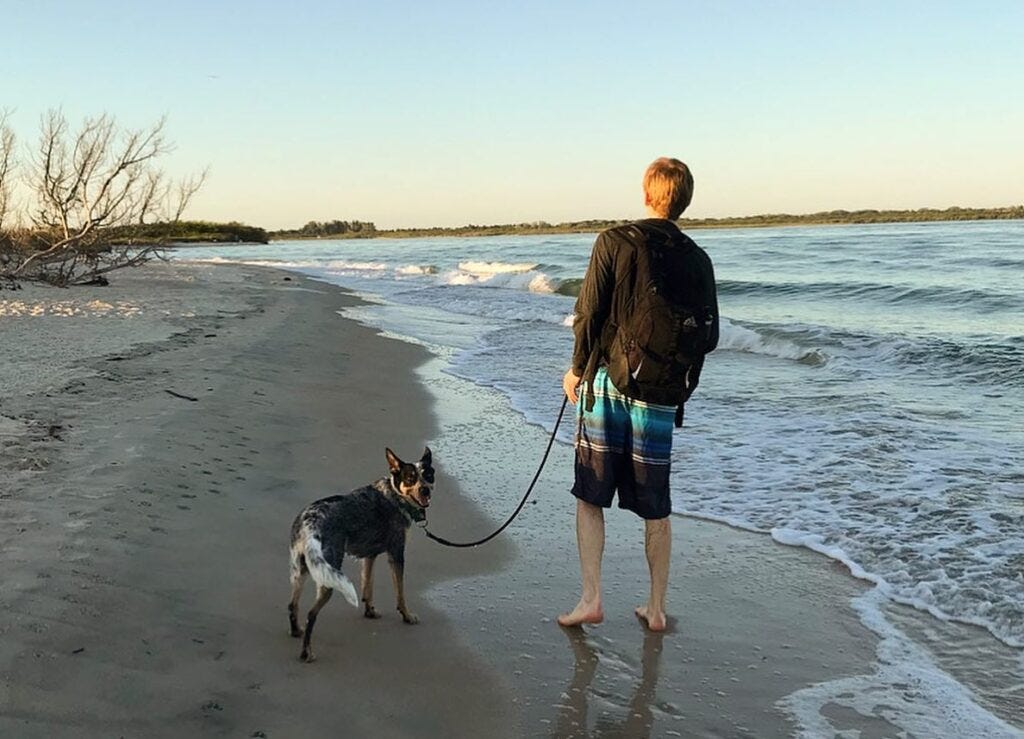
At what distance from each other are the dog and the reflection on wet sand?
860 mm

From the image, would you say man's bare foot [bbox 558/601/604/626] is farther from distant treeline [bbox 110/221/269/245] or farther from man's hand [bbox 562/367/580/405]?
distant treeline [bbox 110/221/269/245]

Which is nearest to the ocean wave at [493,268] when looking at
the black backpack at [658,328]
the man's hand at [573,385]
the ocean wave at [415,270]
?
the ocean wave at [415,270]

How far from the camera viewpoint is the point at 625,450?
400 centimetres

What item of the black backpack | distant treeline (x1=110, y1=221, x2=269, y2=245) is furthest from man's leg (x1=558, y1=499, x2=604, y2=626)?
distant treeline (x1=110, y1=221, x2=269, y2=245)

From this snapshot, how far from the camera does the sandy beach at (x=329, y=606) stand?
10.3 ft

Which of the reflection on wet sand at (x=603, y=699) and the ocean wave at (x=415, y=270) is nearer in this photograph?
the reflection on wet sand at (x=603, y=699)

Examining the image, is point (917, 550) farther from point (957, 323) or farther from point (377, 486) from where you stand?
point (957, 323)

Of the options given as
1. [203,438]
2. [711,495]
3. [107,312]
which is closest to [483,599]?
[711,495]

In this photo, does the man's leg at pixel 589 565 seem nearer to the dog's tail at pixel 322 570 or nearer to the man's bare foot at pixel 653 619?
the man's bare foot at pixel 653 619

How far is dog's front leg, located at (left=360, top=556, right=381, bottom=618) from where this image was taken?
4055 millimetres

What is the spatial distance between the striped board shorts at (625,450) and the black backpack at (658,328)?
11 centimetres

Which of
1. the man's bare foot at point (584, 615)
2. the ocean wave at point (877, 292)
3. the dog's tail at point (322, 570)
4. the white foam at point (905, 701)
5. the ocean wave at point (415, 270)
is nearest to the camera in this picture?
the white foam at point (905, 701)

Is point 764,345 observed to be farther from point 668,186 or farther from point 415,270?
point 415,270

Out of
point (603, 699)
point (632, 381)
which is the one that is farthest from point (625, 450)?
point (603, 699)
